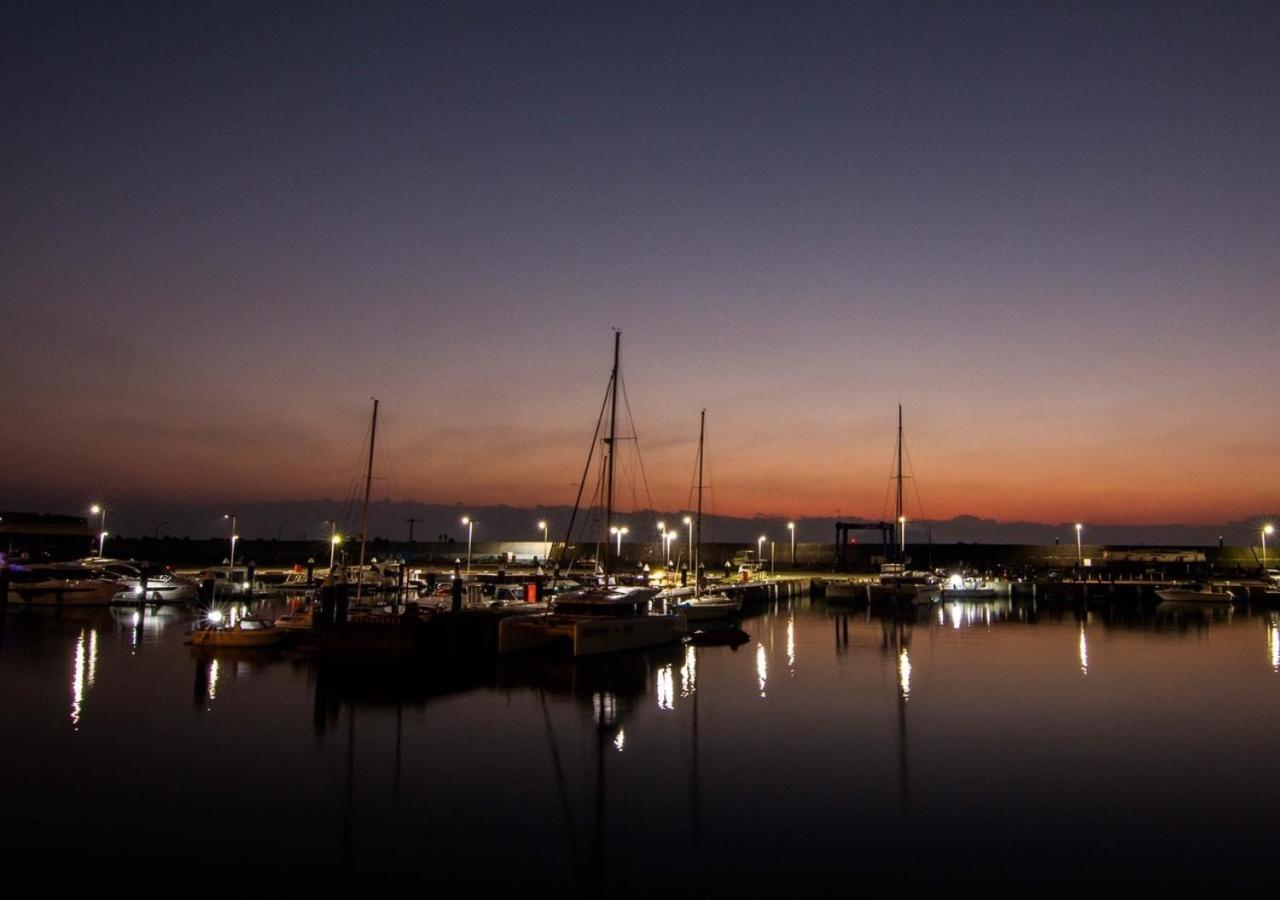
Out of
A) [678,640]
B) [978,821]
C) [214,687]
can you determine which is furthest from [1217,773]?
[214,687]

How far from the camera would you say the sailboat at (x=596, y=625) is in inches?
1442

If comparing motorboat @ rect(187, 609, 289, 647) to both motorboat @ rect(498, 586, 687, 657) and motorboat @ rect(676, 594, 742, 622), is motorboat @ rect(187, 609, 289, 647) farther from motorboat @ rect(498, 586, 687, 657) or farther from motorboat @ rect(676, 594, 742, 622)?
Answer: motorboat @ rect(676, 594, 742, 622)

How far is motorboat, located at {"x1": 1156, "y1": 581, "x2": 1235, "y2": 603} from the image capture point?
77144 millimetres

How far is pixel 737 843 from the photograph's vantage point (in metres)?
15.9

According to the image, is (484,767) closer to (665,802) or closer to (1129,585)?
(665,802)

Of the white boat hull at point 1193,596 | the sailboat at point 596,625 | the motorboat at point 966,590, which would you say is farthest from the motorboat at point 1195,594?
the sailboat at point 596,625

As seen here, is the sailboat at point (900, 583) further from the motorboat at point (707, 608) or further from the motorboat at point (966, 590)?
the motorboat at point (707, 608)

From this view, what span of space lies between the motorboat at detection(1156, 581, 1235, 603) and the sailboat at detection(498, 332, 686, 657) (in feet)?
194

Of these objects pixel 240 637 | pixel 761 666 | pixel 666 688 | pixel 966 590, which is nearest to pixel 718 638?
pixel 761 666

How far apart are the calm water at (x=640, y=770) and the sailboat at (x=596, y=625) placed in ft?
4.58

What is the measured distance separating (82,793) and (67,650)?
24.1 meters

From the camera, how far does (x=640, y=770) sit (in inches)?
829

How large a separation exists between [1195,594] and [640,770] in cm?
7664

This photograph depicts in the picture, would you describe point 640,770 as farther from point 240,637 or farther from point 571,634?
point 240,637
